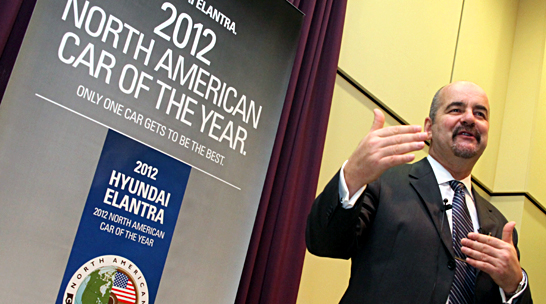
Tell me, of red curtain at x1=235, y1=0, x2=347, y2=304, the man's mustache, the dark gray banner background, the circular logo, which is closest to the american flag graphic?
the circular logo

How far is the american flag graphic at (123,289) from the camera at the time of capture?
6.16 feet

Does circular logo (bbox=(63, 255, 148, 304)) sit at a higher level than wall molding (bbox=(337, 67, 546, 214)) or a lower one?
lower

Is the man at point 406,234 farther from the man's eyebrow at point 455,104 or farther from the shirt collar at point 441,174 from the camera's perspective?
the man's eyebrow at point 455,104

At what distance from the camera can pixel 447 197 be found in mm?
2008

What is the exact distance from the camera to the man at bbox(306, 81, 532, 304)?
1606 millimetres

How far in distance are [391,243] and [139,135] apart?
1021 mm

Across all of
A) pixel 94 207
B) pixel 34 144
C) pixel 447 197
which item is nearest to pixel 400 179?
pixel 447 197

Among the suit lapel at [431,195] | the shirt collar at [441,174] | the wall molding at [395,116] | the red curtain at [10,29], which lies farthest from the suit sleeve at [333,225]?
the wall molding at [395,116]

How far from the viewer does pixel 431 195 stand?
1942 millimetres

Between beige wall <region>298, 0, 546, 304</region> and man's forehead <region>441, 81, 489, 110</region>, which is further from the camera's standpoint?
beige wall <region>298, 0, 546, 304</region>

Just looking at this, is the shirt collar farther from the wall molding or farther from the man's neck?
the wall molding

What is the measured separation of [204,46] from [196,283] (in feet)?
3.33

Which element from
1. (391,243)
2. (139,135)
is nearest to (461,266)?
(391,243)

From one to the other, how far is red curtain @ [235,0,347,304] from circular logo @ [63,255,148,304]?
658mm
